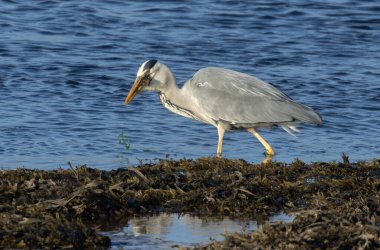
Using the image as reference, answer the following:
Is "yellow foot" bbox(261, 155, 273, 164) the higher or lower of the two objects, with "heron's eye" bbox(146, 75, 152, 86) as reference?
lower

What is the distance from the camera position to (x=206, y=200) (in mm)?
7457

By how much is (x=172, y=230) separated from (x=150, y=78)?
3.92 metres

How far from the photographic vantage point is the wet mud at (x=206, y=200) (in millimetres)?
6125

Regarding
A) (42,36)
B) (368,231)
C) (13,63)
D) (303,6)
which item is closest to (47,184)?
(368,231)

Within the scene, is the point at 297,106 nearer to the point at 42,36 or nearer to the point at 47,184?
the point at 47,184

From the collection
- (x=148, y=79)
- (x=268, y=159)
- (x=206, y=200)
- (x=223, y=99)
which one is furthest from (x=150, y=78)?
(x=206, y=200)

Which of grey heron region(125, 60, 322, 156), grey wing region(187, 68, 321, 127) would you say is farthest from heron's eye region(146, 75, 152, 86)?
grey wing region(187, 68, 321, 127)

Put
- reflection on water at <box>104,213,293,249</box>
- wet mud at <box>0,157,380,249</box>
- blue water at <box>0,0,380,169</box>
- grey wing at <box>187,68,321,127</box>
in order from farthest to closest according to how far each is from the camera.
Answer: blue water at <box>0,0,380,169</box>, grey wing at <box>187,68,321,127</box>, reflection on water at <box>104,213,293,249</box>, wet mud at <box>0,157,380,249</box>

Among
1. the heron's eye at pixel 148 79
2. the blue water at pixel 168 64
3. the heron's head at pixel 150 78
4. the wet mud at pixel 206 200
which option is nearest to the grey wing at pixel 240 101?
the heron's head at pixel 150 78

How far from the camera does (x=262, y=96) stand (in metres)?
10.5

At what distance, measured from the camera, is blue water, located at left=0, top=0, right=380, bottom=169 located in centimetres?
1123

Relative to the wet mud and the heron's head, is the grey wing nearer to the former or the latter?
the heron's head

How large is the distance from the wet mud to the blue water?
206 centimetres

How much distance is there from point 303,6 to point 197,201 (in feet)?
44.3
